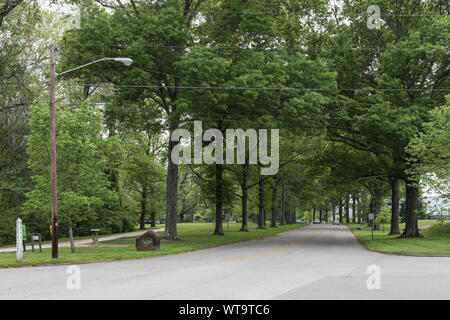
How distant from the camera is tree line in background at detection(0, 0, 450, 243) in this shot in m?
22.5

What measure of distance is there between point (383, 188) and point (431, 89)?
32261 mm

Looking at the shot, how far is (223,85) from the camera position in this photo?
→ 26.1m

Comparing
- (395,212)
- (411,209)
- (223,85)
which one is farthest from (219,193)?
(395,212)

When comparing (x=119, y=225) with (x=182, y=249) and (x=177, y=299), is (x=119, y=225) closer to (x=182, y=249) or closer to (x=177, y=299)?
(x=182, y=249)

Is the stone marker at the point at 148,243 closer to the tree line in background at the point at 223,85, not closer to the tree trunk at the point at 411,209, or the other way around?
the tree line in background at the point at 223,85

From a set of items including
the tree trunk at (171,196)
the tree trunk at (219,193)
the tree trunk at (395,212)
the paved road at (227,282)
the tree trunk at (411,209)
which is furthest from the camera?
the tree trunk at (395,212)

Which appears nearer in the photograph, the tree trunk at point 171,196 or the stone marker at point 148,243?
the stone marker at point 148,243

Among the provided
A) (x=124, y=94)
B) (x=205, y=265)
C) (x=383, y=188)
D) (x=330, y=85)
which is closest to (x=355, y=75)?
(x=330, y=85)

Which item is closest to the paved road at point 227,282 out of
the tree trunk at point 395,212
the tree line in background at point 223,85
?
the tree line in background at point 223,85

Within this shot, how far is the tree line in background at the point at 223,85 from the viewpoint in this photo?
73.7 ft

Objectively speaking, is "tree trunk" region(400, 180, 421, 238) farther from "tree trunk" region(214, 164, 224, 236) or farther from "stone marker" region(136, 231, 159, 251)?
"stone marker" region(136, 231, 159, 251)

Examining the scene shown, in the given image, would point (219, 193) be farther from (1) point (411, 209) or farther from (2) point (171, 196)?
(1) point (411, 209)

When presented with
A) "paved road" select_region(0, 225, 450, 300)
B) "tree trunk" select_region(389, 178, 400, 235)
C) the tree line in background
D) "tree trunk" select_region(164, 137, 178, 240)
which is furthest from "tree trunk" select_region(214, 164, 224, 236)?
"paved road" select_region(0, 225, 450, 300)

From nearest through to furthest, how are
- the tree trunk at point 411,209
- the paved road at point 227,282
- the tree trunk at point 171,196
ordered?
the paved road at point 227,282 → the tree trunk at point 171,196 → the tree trunk at point 411,209
